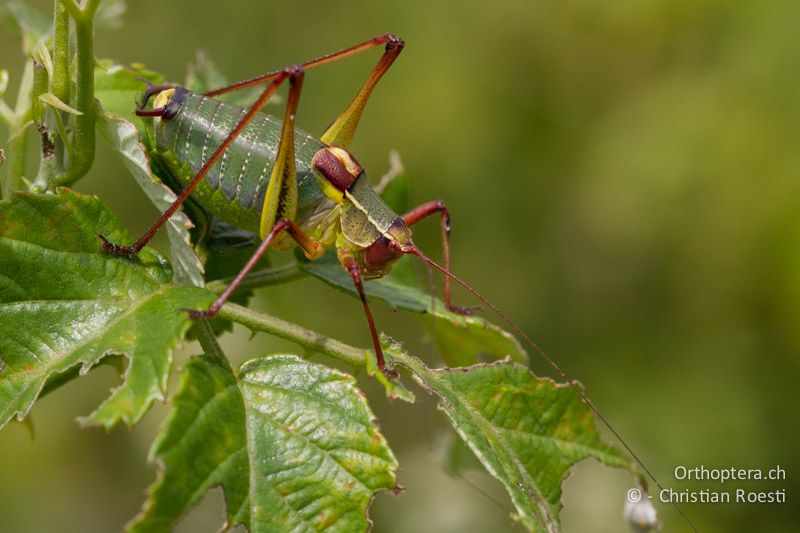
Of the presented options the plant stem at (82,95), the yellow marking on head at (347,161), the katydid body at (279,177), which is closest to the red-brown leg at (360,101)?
the katydid body at (279,177)

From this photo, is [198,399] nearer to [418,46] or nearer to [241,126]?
[241,126]

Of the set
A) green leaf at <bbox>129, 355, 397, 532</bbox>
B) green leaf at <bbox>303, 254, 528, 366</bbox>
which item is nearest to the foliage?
green leaf at <bbox>129, 355, 397, 532</bbox>

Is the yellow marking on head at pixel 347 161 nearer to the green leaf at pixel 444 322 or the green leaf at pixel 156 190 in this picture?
the green leaf at pixel 444 322

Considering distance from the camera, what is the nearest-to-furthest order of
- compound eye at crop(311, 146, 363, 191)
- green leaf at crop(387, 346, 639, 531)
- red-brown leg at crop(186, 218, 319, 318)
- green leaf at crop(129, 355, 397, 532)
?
green leaf at crop(129, 355, 397, 532) < red-brown leg at crop(186, 218, 319, 318) < green leaf at crop(387, 346, 639, 531) < compound eye at crop(311, 146, 363, 191)

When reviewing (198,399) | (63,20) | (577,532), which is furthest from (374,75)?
(577,532)

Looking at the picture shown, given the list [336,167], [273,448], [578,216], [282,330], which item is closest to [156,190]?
[282,330]

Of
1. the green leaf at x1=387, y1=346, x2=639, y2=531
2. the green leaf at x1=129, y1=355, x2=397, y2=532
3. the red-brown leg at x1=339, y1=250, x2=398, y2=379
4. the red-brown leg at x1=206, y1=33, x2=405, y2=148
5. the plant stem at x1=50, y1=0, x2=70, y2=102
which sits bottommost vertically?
the green leaf at x1=129, y1=355, x2=397, y2=532

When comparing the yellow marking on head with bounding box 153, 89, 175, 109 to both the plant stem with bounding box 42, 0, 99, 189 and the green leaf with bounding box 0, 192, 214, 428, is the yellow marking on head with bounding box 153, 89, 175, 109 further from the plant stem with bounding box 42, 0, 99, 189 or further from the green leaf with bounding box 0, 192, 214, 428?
the green leaf with bounding box 0, 192, 214, 428
